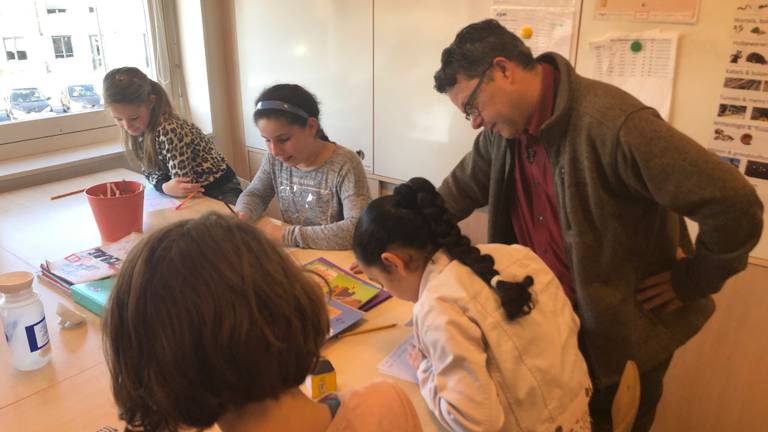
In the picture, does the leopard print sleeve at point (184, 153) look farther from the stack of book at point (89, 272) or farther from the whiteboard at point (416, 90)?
the whiteboard at point (416, 90)

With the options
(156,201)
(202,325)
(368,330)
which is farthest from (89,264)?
(202,325)

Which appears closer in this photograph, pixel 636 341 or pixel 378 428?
pixel 378 428

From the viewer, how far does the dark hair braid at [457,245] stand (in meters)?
1.01

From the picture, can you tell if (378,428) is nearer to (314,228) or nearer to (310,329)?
(310,329)

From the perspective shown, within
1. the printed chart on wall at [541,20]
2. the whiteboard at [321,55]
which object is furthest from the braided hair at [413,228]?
the whiteboard at [321,55]

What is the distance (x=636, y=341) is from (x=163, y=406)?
1024 mm

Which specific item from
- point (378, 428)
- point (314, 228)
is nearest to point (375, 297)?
point (314, 228)

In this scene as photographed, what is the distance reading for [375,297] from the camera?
4.62ft

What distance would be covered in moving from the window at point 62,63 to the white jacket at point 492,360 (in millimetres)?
2506

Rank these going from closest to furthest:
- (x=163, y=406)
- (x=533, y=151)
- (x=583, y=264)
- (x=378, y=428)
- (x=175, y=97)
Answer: (x=163, y=406) < (x=378, y=428) < (x=583, y=264) < (x=533, y=151) < (x=175, y=97)

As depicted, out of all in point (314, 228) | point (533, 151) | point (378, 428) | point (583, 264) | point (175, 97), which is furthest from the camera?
point (175, 97)

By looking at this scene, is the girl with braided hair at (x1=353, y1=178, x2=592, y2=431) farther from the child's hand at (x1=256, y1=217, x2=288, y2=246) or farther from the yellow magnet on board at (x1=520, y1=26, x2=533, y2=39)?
the yellow magnet on board at (x1=520, y1=26, x2=533, y2=39)

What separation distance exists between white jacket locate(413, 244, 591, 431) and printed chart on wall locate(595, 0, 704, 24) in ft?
4.03

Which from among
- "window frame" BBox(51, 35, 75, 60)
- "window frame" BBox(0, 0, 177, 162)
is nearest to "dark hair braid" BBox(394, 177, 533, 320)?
"window frame" BBox(0, 0, 177, 162)
